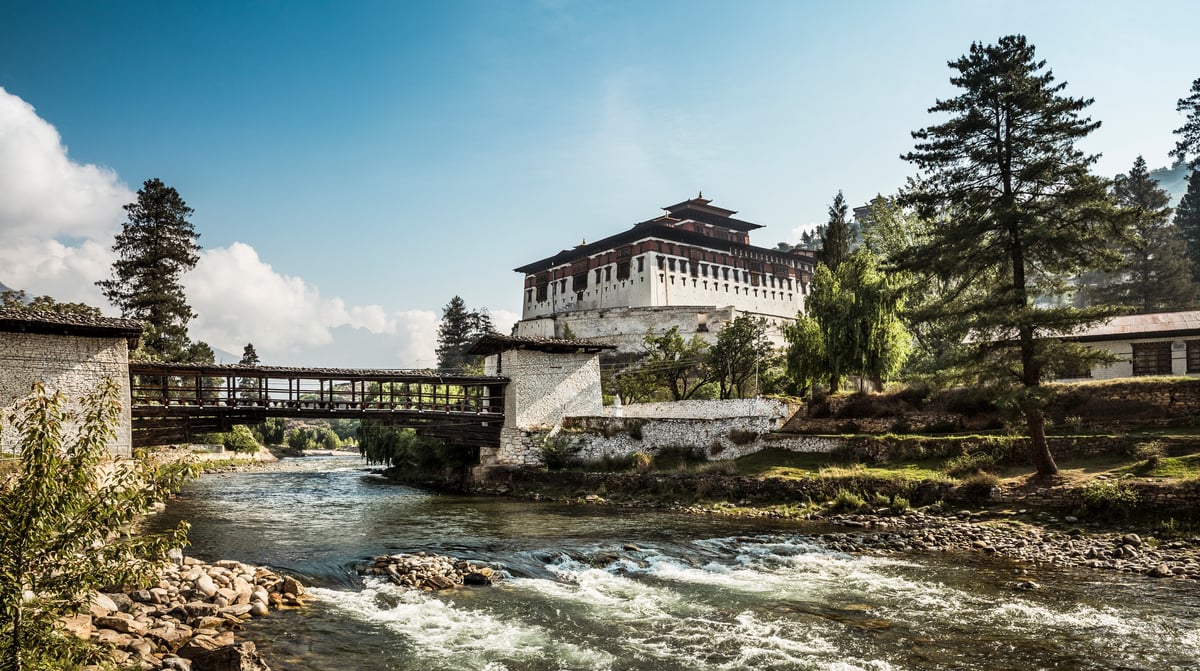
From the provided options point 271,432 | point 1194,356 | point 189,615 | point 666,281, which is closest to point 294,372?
point 189,615

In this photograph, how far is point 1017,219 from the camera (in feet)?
67.5

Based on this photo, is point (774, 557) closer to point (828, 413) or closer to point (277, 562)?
point (277, 562)

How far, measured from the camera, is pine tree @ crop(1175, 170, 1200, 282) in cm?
6391

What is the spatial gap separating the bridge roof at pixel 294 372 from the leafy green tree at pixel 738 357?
15.6 m

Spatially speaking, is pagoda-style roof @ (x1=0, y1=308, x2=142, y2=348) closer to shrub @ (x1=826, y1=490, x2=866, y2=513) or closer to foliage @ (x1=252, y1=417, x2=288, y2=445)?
shrub @ (x1=826, y1=490, x2=866, y2=513)

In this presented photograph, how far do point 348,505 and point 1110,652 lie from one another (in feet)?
82.0

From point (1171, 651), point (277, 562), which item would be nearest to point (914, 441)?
point (1171, 651)

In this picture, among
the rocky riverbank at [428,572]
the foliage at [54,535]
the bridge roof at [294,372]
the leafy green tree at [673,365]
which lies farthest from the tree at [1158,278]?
the foliage at [54,535]

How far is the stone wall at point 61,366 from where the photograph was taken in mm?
20375

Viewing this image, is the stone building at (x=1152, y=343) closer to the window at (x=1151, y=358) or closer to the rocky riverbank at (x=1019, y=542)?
the window at (x=1151, y=358)

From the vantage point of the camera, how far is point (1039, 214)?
2062 cm

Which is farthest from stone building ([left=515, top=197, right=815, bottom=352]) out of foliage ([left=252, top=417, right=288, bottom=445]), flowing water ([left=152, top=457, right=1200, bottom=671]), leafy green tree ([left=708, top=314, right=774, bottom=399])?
flowing water ([left=152, top=457, right=1200, bottom=671])

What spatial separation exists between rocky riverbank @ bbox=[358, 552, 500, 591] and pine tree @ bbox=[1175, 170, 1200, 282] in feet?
239

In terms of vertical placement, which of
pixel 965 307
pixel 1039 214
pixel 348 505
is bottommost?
pixel 348 505
